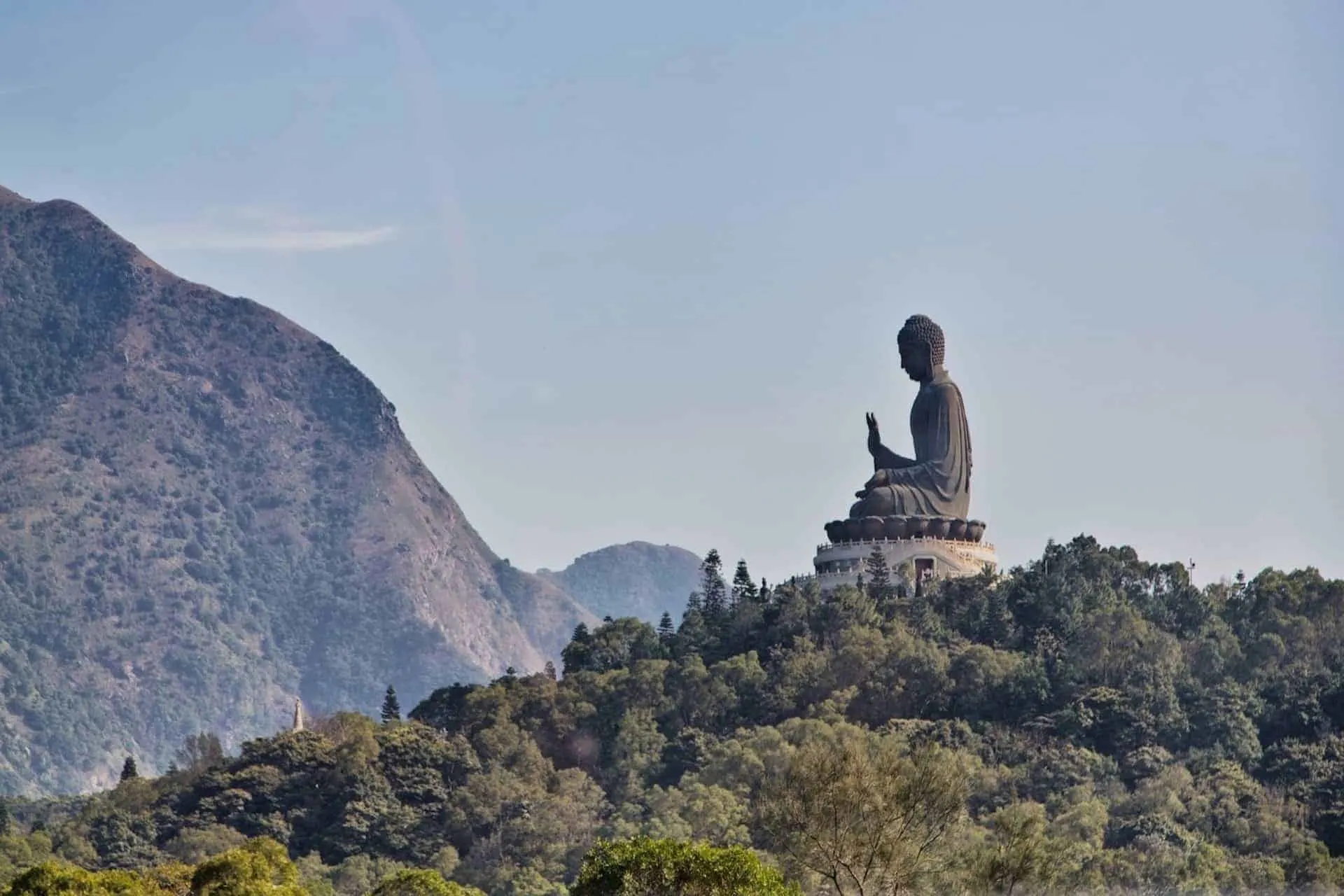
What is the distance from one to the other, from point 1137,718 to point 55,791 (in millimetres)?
128677

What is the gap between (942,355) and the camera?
97688 millimetres

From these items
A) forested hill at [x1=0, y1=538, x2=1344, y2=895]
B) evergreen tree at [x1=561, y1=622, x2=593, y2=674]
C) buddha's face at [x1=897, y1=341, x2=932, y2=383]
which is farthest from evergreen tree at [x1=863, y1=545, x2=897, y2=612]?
evergreen tree at [x1=561, y1=622, x2=593, y2=674]

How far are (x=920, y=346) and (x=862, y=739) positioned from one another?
27835 millimetres

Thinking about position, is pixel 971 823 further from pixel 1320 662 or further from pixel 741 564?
pixel 741 564

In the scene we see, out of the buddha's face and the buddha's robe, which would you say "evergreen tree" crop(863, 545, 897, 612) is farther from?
the buddha's face

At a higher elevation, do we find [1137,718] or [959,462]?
[959,462]

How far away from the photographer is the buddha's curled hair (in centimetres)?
9681

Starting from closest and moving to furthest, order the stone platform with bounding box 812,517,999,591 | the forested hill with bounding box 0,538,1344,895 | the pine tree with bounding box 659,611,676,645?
the forested hill with bounding box 0,538,1344,895
the stone platform with bounding box 812,517,999,591
the pine tree with bounding box 659,611,676,645

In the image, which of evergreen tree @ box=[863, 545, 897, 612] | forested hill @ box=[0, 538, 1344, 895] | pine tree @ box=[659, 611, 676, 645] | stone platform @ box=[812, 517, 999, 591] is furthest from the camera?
pine tree @ box=[659, 611, 676, 645]

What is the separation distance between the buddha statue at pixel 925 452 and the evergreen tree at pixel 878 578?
4.83 feet

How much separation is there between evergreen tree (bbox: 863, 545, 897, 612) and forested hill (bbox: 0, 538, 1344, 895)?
0.49 ft

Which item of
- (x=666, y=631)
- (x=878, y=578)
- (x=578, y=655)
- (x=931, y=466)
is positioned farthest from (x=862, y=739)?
(x=666, y=631)

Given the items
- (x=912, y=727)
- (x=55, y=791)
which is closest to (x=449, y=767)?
(x=912, y=727)

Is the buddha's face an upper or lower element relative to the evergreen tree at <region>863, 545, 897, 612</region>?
upper
